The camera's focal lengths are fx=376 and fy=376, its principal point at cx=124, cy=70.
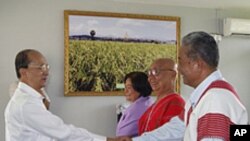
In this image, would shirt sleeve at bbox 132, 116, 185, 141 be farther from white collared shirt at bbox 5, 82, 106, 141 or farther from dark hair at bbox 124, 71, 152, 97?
dark hair at bbox 124, 71, 152, 97

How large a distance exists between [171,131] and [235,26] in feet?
11.6

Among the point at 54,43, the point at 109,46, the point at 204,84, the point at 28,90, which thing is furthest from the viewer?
the point at 109,46

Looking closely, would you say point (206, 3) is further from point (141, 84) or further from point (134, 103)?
point (134, 103)

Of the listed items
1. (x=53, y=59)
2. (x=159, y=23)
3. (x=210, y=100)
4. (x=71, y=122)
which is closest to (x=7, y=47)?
(x=53, y=59)

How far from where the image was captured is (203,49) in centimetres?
162

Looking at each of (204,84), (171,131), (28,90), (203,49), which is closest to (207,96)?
(204,84)

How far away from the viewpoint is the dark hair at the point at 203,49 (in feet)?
5.31

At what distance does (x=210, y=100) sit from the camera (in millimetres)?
1466

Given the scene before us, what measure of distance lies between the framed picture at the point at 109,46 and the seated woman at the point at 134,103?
176cm

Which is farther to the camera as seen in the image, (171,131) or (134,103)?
(134,103)

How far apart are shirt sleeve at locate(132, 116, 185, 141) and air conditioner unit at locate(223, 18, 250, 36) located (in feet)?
11.3

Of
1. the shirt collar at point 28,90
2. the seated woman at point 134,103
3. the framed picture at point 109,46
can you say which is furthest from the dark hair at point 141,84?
the framed picture at point 109,46

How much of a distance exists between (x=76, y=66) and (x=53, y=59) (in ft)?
0.97

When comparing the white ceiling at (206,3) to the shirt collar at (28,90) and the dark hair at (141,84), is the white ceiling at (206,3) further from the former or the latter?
the shirt collar at (28,90)
